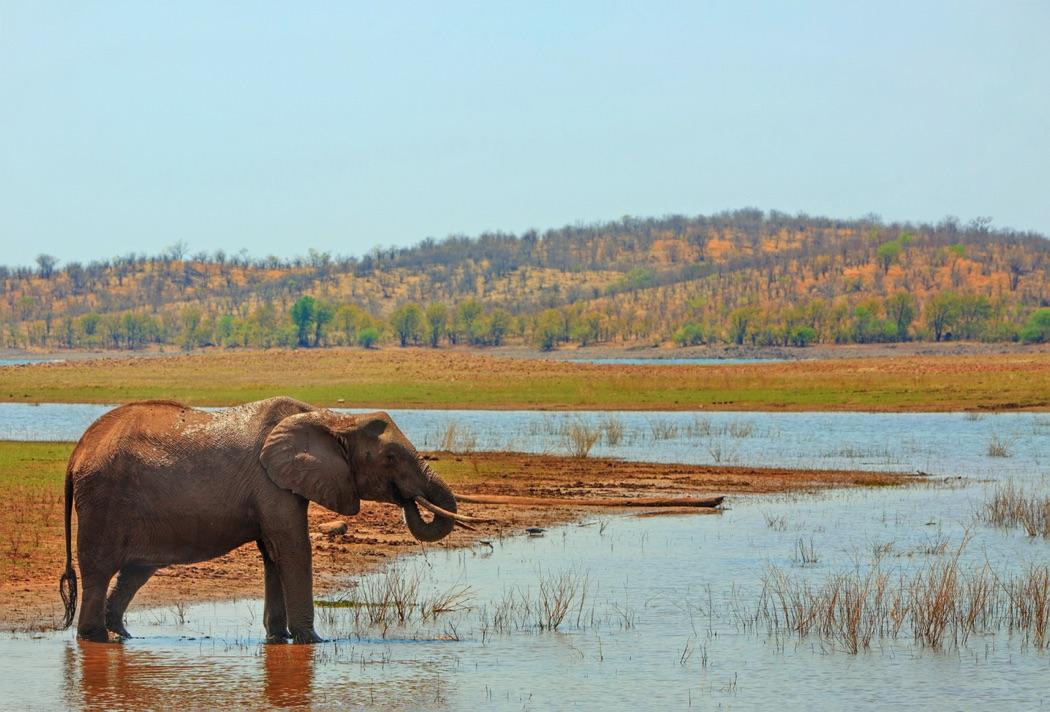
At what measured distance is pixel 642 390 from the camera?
53.5 m

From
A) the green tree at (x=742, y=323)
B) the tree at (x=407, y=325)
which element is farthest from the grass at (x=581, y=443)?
the tree at (x=407, y=325)

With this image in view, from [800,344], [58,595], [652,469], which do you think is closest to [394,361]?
[652,469]

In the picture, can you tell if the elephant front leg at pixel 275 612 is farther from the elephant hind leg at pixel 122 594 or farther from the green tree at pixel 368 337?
the green tree at pixel 368 337

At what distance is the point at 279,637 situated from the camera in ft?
40.0

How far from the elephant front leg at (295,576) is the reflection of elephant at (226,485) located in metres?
0.01

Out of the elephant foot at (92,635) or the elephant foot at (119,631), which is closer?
the elephant foot at (92,635)

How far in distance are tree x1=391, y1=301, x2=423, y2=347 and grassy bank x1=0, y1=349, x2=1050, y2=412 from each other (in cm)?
7796

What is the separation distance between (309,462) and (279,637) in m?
1.65

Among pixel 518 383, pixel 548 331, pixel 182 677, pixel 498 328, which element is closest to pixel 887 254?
pixel 498 328

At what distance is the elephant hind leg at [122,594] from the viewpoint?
40.3 feet

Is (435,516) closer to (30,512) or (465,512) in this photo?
(465,512)

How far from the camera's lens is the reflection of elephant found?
11.6 metres

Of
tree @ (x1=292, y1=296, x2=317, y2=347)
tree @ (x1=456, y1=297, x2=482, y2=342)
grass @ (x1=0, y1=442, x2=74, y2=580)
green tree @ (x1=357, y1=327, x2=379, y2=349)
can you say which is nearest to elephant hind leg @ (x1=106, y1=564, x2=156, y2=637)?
grass @ (x1=0, y1=442, x2=74, y2=580)

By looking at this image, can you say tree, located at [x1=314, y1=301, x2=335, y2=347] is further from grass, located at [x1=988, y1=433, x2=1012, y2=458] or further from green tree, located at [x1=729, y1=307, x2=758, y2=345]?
grass, located at [x1=988, y1=433, x2=1012, y2=458]
